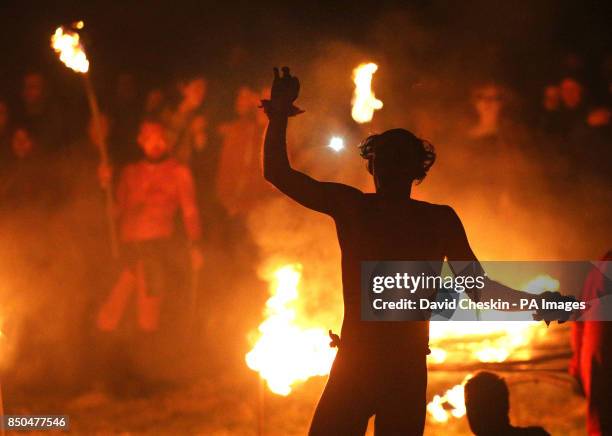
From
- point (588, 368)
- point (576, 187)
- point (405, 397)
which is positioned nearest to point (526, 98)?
point (576, 187)

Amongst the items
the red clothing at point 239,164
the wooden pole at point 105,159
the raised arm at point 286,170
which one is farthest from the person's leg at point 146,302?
the raised arm at point 286,170

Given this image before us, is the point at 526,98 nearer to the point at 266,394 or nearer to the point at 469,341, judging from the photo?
the point at 469,341

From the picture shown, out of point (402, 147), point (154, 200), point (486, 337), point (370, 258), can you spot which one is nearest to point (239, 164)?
point (154, 200)

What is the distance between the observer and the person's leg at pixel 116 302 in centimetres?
644

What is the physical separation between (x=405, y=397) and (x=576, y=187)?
15.8ft

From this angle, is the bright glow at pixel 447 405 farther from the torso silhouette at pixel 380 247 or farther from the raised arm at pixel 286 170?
the raised arm at pixel 286 170

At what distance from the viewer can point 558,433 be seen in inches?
188

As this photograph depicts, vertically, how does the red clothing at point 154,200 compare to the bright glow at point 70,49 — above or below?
below

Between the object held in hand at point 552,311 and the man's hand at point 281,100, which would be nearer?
the man's hand at point 281,100

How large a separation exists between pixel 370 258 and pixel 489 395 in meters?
0.80

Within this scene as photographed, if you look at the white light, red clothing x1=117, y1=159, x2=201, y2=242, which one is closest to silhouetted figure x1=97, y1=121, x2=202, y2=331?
red clothing x1=117, y1=159, x2=201, y2=242

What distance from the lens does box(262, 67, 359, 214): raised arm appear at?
7.66 ft

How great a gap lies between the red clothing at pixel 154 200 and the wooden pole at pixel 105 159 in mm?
84

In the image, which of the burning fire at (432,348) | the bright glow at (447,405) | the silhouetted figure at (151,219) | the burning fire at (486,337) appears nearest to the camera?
the bright glow at (447,405)
